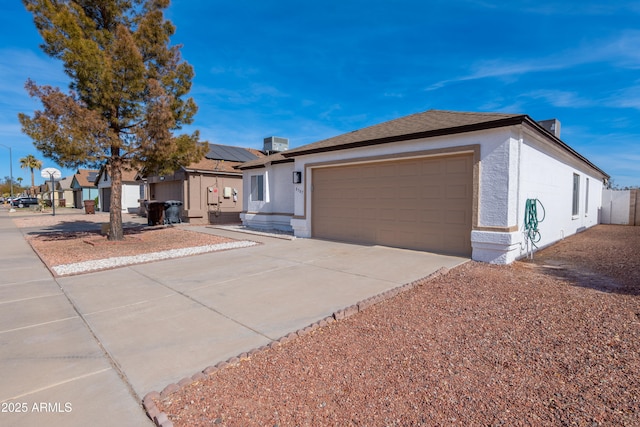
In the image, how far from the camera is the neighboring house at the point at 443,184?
22.8 ft

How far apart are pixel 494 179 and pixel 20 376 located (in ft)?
25.9

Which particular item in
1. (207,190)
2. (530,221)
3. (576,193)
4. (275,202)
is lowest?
(530,221)

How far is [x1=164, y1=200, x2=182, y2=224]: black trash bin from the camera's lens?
1642cm

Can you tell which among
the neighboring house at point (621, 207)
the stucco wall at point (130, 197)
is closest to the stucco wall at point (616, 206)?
the neighboring house at point (621, 207)

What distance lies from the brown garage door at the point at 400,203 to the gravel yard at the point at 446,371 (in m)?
3.23

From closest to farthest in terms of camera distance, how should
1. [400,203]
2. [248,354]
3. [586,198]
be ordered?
[248,354], [400,203], [586,198]

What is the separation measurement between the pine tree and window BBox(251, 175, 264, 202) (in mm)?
3954

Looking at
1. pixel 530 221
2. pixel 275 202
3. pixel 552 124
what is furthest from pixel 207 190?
pixel 552 124

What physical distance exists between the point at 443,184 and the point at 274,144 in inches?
543

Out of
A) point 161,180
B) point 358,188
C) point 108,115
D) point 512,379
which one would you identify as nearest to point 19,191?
point 161,180

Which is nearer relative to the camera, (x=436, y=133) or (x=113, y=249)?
(x=436, y=133)

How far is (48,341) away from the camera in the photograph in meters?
3.51

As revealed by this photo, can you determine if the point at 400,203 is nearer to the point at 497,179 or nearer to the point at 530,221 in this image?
the point at 497,179

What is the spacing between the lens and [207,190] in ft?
57.6
